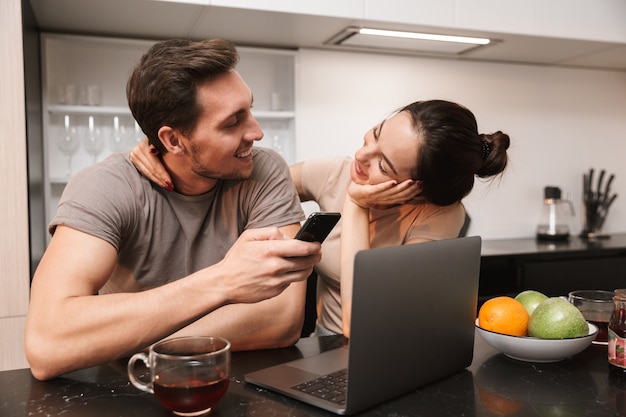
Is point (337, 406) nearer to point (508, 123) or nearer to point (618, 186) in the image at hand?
point (508, 123)

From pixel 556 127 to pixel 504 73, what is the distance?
1.52 feet

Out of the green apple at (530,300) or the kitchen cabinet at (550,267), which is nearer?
the green apple at (530,300)

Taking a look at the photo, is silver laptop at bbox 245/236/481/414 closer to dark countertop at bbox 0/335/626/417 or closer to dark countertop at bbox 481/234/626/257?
dark countertop at bbox 0/335/626/417

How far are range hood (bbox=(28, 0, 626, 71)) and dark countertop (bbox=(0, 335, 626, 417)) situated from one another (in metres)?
1.56

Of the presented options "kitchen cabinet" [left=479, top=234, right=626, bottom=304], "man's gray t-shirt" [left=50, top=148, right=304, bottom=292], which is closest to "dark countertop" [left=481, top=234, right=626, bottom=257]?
"kitchen cabinet" [left=479, top=234, right=626, bottom=304]

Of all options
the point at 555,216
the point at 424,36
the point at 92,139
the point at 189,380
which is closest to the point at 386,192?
Answer: the point at 189,380

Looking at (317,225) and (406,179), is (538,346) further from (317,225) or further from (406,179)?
(406,179)

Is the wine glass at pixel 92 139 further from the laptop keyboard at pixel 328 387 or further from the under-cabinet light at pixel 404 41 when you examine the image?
the laptop keyboard at pixel 328 387

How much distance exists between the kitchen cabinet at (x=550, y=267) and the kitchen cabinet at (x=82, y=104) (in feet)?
4.16

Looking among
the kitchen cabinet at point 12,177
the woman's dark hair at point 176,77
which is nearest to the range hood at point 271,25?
the kitchen cabinet at point 12,177

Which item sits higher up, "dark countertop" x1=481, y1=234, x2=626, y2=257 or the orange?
the orange

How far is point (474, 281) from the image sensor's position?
3.34ft

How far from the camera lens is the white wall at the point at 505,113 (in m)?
2.86

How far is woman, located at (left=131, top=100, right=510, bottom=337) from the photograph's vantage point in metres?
1.40
